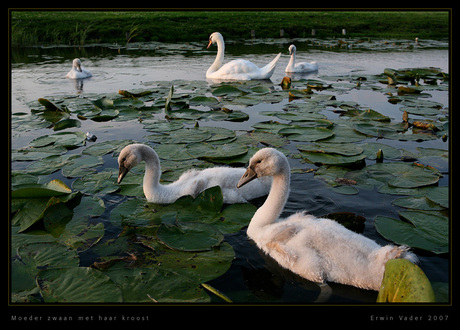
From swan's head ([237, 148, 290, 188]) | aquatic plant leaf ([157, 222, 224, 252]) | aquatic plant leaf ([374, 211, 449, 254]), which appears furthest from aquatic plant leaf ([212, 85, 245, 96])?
aquatic plant leaf ([374, 211, 449, 254])

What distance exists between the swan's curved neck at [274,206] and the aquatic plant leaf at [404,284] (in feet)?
4.54

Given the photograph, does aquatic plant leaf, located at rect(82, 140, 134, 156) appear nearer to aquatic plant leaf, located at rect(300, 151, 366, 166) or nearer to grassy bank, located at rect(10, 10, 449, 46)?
aquatic plant leaf, located at rect(300, 151, 366, 166)

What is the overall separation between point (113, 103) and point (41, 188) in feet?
17.0

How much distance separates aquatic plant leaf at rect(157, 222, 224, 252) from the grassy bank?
23662 millimetres

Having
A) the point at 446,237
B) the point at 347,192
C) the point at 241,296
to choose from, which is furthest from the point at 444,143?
the point at 241,296

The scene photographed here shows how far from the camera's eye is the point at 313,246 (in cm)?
358

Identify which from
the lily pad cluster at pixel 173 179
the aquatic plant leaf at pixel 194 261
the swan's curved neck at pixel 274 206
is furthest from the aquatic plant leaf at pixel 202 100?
the aquatic plant leaf at pixel 194 261

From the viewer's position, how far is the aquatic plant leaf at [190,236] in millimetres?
3887

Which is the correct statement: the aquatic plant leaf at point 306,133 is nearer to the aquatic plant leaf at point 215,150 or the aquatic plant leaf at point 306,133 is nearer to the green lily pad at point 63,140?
the aquatic plant leaf at point 215,150

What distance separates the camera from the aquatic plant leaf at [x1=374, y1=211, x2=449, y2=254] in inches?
151

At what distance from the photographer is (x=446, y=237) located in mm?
3920

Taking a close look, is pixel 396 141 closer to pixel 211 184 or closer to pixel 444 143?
pixel 444 143

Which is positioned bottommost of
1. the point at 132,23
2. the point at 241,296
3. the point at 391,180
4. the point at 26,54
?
the point at 241,296

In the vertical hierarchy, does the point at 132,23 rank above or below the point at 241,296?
above
